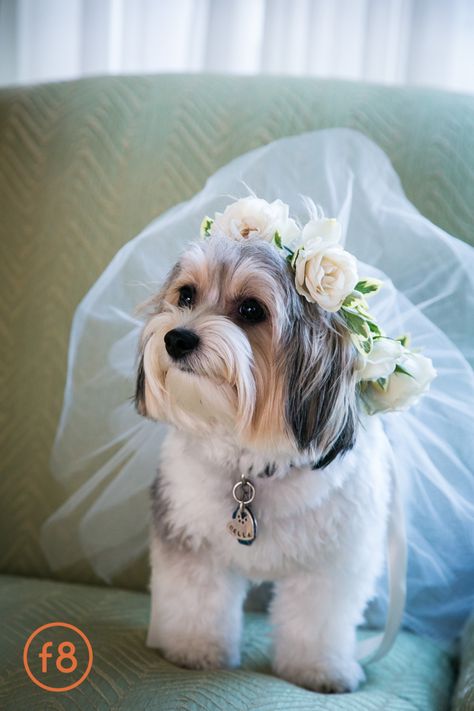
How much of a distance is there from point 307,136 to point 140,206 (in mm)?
387

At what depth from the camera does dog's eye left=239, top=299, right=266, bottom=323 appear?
3.93ft

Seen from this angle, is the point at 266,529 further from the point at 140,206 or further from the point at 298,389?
the point at 140,206

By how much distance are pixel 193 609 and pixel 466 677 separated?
455 mm

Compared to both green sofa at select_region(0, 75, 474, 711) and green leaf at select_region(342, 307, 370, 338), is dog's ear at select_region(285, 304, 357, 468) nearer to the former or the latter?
green leaf at select_region(342, 307, 370, 338)

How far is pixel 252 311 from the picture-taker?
1205 millimetres

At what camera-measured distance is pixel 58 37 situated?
95.0 inches

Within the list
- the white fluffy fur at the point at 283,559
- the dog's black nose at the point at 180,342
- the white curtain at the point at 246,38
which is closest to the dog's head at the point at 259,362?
the dog's black nose at the point at 180,342

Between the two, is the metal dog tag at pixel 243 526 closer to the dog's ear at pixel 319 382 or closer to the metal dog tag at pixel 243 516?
the metal dog tag at pixel 243 516

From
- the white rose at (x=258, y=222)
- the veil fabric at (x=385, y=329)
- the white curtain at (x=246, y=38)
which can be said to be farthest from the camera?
the white curtain at (x=246, y=38)

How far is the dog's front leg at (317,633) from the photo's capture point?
1.34 metres

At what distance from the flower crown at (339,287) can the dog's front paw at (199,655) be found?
19.1 inches

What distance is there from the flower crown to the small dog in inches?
0.9

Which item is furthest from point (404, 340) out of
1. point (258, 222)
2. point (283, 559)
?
point (283, 559)

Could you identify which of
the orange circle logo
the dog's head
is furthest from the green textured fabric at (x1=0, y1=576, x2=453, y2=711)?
the dog's head
